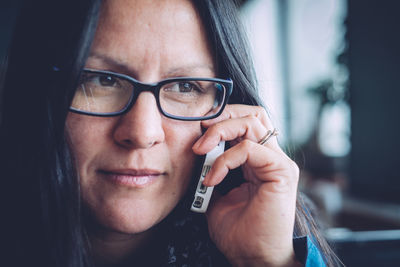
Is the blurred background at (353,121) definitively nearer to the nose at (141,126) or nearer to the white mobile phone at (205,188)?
the white mobile phone at (205,188)

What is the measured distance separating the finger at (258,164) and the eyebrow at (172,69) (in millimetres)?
267

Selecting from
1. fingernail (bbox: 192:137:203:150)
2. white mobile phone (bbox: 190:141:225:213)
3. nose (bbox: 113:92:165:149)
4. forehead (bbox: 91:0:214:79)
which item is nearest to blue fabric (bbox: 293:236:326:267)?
white mobile phone (bbox: 190:141:225:213)

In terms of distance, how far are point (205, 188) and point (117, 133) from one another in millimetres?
335

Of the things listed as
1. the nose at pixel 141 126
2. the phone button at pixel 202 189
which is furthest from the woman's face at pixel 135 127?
the phone button at pixel 202 189

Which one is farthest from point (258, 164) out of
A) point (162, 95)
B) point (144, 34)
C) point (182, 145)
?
point (144, 34)

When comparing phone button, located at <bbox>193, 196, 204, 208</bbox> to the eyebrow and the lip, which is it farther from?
the eyebrow

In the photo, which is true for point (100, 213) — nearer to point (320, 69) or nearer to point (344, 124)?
point (344, 124)

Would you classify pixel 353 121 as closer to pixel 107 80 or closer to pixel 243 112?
pixel 243 112

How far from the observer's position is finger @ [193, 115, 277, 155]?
880 mm

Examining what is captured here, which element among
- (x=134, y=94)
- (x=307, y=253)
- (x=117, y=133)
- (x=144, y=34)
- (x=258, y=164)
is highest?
(x=144, y=34)

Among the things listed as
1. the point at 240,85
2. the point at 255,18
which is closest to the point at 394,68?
the point at 240,85

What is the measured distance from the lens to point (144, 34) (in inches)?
31.1

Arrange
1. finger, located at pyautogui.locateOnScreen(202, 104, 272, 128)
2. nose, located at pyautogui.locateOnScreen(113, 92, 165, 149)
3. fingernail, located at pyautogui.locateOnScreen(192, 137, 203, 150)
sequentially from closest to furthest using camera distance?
nose, located at pyautogui.locateOnScreen(113, 92, 165, 149), fingernail, located at pyautogui.locateOnScreen(192, 137, 203, 150), finger, located at pyautogui.locateOnScreen(202, 104, 272, 128)

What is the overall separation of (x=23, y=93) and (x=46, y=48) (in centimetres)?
14
